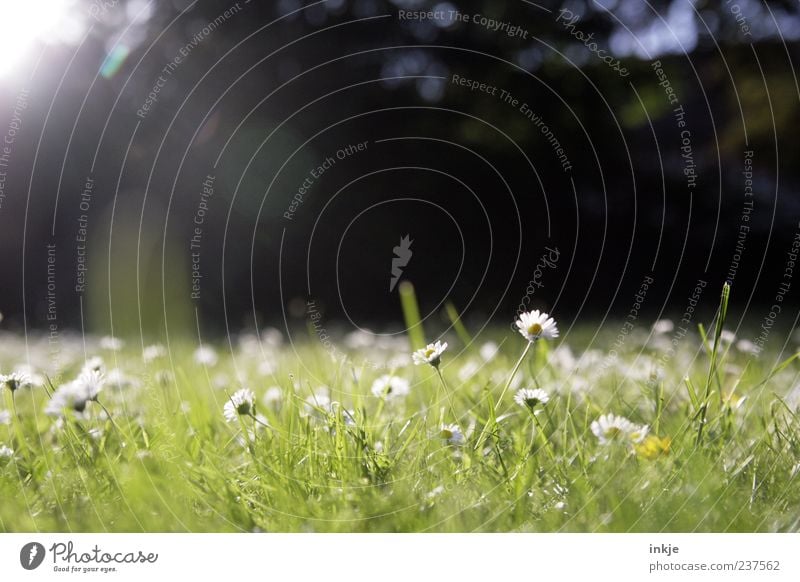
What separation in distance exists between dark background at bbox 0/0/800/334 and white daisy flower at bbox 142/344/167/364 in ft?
0.58

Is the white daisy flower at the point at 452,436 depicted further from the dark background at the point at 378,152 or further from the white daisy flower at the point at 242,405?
the dark background at the point at 378,152

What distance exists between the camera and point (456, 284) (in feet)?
7.23

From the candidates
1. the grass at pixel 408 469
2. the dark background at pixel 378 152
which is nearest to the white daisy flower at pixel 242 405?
the grass at pixel 408 469

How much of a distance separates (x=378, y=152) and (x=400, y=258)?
0.49 metres

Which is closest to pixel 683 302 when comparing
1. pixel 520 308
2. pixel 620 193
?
pixel 620 193

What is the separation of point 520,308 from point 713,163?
795 millimetres

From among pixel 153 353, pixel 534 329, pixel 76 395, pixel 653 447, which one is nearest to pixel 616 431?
pixel 653 447

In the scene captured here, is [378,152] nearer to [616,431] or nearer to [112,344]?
[112,344]

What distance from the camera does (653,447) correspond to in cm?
110

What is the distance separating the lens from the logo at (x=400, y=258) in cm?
189

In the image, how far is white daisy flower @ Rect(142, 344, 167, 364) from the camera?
1685mm
